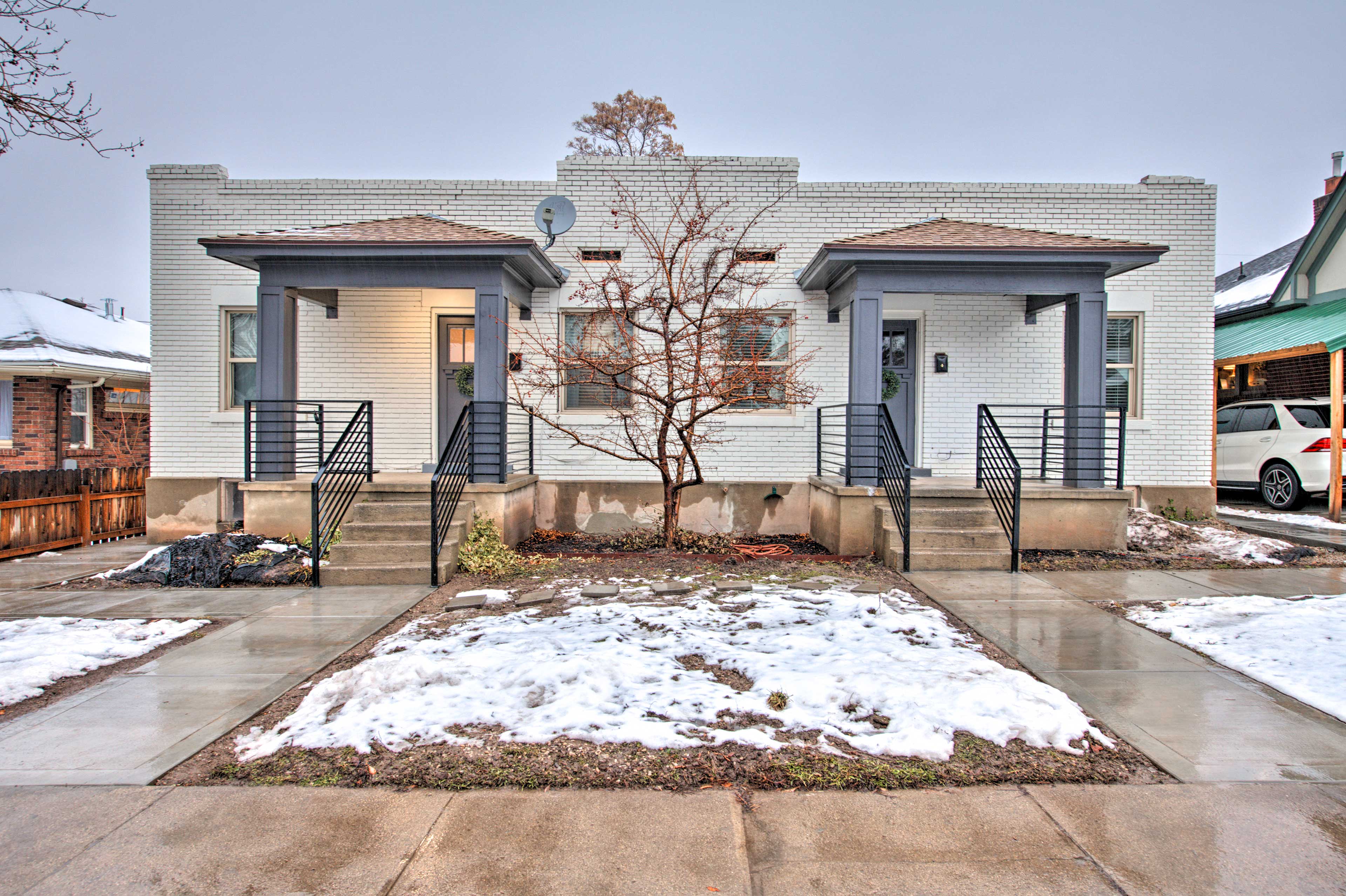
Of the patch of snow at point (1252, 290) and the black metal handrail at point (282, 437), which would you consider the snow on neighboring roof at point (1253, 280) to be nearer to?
the patch of snow at point (1252, 290)

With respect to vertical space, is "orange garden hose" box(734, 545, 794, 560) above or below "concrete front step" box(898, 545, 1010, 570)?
below

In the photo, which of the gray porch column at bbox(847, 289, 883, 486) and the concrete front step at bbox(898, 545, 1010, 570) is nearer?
the concrete front step at bbox(898, 545, 1010, 570)

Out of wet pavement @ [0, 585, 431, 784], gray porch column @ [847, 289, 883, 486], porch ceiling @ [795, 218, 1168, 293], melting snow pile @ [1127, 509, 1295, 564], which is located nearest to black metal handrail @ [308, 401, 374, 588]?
wet pavement @ [0, 585, 431, 784]

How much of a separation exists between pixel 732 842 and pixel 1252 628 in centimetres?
445

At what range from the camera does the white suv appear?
35.5 ft

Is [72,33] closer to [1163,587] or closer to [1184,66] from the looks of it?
[1163,587]

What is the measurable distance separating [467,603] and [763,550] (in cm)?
356

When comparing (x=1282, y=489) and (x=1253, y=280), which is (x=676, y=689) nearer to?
(x=1282, y=489)

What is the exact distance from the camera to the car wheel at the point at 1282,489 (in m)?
11.1

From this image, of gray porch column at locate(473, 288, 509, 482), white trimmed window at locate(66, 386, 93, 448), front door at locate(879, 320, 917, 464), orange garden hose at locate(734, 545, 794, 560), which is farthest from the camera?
white trimmed window at locate(66, 386, 93, 448)

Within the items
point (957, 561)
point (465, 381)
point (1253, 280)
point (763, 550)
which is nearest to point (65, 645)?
point (465, 381)

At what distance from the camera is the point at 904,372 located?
9.74 meters

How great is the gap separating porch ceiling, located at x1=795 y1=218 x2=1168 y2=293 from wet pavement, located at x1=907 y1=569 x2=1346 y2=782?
3.35m

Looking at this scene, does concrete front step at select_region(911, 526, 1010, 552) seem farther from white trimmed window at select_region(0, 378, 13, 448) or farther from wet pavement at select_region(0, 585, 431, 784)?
white trimmed window at select_region(0, 378, 13, 448)
